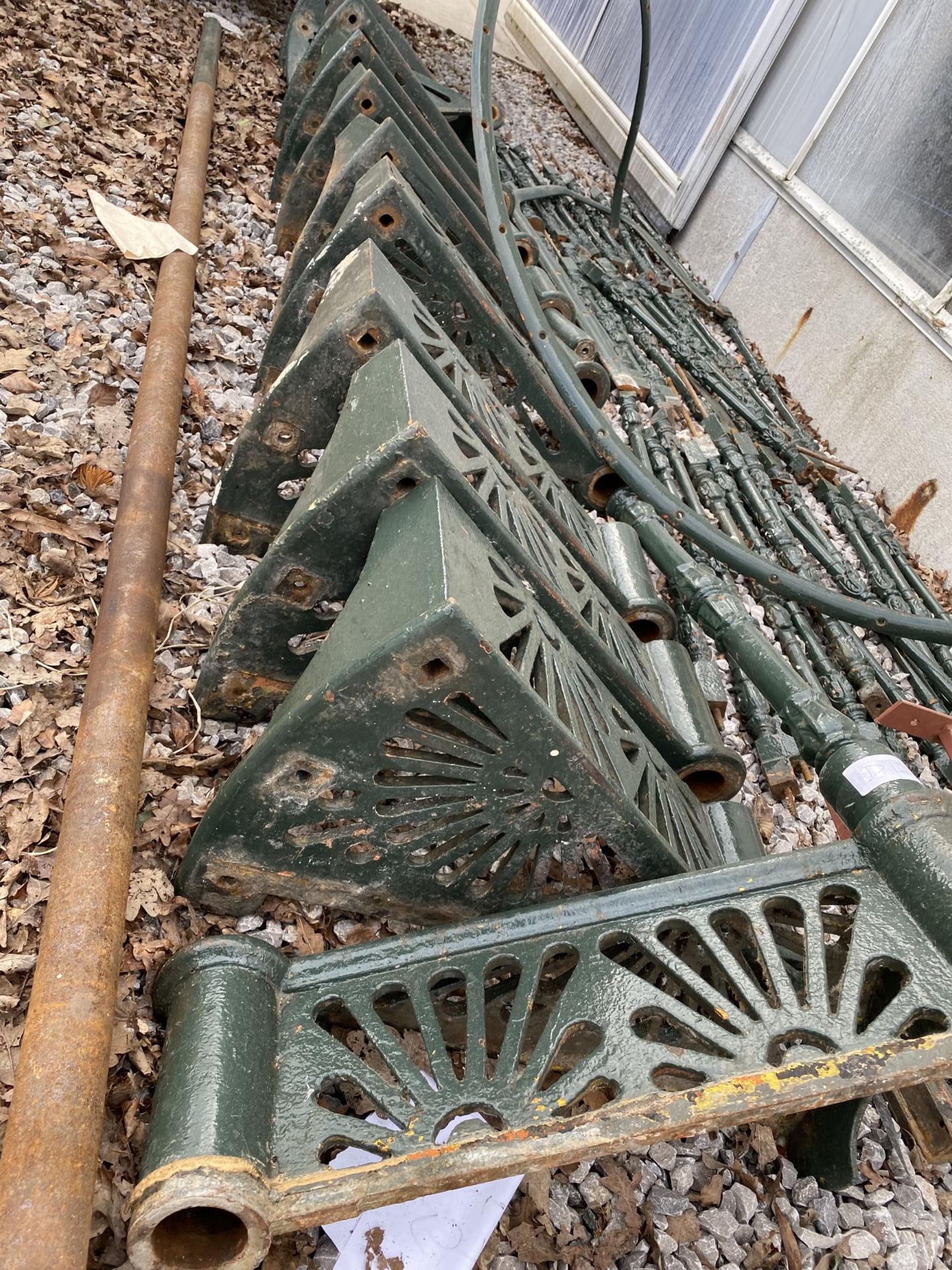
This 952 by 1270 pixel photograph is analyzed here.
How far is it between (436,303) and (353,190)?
0.61m

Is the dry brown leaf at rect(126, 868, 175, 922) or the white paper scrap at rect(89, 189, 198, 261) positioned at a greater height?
the white paper scrap at rect(89, 189, 198, 261)

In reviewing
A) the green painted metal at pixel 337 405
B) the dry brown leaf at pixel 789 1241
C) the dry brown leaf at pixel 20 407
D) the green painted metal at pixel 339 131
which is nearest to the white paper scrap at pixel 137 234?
the green painted metal at pixel 339 131

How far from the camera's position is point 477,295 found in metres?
3.63

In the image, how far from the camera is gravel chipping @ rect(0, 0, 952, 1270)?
6.40 ft

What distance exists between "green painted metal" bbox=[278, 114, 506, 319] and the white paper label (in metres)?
2.73

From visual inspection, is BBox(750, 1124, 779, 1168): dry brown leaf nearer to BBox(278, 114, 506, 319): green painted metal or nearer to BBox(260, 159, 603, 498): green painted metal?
BBox(260, 159, 603, 498): green painted metal

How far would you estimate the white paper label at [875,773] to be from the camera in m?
1.98

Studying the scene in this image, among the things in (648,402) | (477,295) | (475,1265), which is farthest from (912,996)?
(648,402)

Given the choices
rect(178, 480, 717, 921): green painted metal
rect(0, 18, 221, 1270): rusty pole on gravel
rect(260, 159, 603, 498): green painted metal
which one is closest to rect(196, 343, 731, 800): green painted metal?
rect(178, 480, 717, 921): green painted metal

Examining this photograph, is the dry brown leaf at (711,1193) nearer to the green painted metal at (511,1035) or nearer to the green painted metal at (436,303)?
the green painted metal at (511,1035)

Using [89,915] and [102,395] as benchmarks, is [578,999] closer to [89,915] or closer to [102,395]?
[89,915]

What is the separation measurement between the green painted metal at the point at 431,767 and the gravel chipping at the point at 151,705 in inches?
12.3

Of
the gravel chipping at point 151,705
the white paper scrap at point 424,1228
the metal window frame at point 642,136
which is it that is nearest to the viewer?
the white paper scrap at point 424,1228

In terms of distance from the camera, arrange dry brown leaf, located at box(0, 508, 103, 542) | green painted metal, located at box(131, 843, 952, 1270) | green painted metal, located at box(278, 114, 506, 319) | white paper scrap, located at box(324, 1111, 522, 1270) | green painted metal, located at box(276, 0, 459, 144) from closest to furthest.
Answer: green painted metal, located at box(131, 843, 952, 1270) → white paper scrap, located at box(324, 1111, 522, 1270) → dry brown leaf, located at box(0, 508, 103, 542) → green painted metal, located at box(278, 114, 506, 319) → green painted metal, located at box(276, 0, 459, 144)
